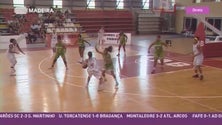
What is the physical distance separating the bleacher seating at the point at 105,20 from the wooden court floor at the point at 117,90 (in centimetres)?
1809

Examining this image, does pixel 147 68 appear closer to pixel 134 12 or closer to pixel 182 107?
pixel 182 107

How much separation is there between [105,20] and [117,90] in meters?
25.3

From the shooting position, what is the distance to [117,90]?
1104cm

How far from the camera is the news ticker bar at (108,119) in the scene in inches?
189

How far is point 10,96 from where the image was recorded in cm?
1021

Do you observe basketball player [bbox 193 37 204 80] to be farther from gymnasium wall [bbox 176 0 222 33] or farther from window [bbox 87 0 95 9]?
window [bbox 87 0 95 9]

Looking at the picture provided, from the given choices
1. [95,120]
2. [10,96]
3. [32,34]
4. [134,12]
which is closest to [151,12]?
[134,12]

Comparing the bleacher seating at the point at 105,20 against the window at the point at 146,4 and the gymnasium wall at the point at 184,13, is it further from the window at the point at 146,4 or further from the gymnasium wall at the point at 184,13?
the gymnasium wall at the point at 184,13

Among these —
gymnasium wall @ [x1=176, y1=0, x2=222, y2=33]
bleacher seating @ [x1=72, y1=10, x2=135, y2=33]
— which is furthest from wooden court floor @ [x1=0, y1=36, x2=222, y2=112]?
bleacher seating @ [x1=72, y1=10, x2=135, y2=33]

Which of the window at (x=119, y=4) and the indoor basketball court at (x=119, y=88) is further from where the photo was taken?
the window at (x=119, y=4)

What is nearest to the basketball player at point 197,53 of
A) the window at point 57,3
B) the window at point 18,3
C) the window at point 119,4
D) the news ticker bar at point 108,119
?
the news ticker bar at point 108,119

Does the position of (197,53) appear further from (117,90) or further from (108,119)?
(108,119)

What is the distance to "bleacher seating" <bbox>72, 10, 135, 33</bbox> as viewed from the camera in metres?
34.3

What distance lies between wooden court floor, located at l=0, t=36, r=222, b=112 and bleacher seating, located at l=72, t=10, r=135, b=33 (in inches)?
712
